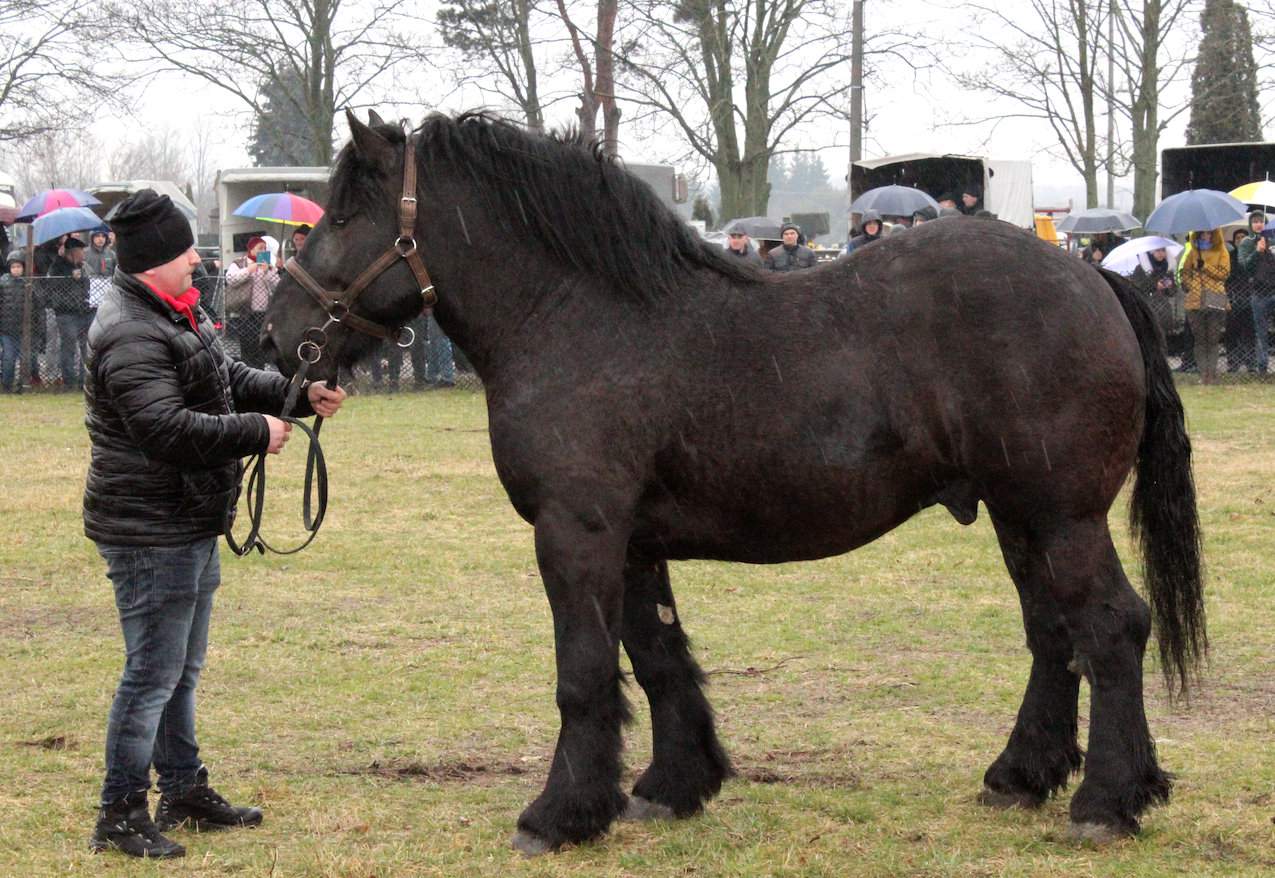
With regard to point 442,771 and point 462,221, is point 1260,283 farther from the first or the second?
point 462,221

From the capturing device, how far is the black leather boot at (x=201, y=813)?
4.68m

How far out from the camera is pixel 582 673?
4422mm

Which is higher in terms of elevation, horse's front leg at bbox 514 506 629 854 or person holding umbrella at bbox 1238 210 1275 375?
person holding umbrella at bbox 1238 210 1275 375

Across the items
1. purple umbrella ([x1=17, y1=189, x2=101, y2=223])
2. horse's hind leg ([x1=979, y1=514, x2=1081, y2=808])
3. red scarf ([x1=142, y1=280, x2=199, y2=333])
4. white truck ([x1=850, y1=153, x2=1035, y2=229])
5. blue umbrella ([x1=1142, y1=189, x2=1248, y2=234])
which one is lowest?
horse's hind leg ([x1=979, y1=514, x2=1081, y2=808])

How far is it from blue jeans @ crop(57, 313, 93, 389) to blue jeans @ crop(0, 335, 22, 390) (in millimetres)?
506

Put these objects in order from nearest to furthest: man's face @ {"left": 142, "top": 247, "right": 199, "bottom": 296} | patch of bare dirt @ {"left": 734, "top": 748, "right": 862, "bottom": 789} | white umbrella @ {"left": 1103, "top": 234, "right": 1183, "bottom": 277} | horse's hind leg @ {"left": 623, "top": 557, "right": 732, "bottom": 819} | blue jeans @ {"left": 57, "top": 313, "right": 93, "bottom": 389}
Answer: man's face @ {"left": 142, "top": 247, "right": 199, "bottom": 296}
horse's hind leg @ {"left": 623, "top": 557, "right": 732, "bottom": 819}
patch of bare dirt @ {"left": 734, "top": 748, "right": 862, "bottom": 789}
blue jeans @ {"left": 57, "top": 313, "right": 93, "bottom": 389}
white umbrella @ {"left": 1103, "top": 234, "right": 1183, "bottom": 277}

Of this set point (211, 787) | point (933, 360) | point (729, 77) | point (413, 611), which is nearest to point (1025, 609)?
point (933, 360)

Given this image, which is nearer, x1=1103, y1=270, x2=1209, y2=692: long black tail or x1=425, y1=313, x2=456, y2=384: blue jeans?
x1=1103, y1=270, x2=1209, y2=692: long black tail

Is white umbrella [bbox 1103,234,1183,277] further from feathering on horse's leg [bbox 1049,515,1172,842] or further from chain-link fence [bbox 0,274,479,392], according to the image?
feathering on horse's leg [bbox 1049,515,1172,842]

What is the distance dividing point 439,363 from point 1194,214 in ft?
30.8

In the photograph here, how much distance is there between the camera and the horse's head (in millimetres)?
4500

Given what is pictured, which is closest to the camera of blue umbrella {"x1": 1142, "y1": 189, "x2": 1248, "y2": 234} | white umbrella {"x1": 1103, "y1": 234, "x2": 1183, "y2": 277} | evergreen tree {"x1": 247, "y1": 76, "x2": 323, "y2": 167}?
blue umbrella {"x1": 1142, "y1": 189, "x2": 1248, "y2": 234}

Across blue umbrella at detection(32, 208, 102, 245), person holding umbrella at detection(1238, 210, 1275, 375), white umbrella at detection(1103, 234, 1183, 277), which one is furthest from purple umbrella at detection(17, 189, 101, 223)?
person holding umbrella at detection(1238, 210, 1275, 375)

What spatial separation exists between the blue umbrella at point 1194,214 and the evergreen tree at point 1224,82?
17.2m
